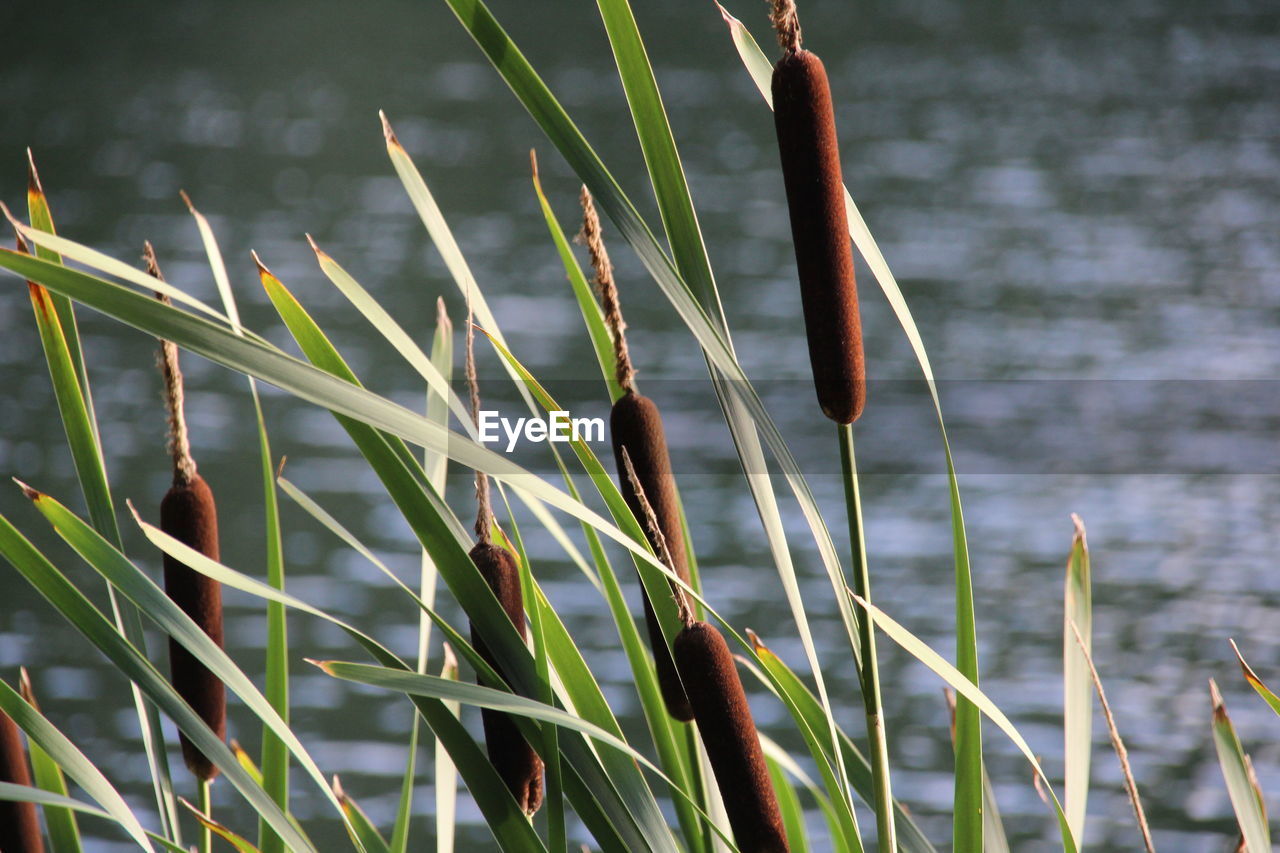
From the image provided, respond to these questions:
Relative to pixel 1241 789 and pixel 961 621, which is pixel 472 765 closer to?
pixel 961 621

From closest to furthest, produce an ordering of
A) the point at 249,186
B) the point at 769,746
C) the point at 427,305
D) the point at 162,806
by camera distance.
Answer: the point at 162,806 < the point at 769,746 < the point at 427,305 < the point at 249,186

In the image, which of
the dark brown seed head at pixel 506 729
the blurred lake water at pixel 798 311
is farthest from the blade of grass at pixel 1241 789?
the blurred lake water at pixel 798 311

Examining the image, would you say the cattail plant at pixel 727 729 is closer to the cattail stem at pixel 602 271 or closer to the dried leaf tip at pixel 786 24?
the cattail stem at pixel 602 271

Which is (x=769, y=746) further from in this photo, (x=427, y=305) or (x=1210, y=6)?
(x=1210, y=6)

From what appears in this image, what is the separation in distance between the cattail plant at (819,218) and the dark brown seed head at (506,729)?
15cm

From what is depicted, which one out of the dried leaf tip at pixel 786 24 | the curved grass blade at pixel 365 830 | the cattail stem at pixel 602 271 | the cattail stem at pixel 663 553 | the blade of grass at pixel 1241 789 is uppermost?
the dried leaf tip at pixel 786 24

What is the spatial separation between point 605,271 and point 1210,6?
7206 mm

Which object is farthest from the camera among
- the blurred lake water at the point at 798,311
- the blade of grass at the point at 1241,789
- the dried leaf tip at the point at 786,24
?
the blurred lake water at the point at 798,311

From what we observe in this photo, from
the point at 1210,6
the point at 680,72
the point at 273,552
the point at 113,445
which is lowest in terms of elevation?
the point at 113,445

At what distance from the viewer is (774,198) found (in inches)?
191

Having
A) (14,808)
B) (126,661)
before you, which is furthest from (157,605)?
(14,808)

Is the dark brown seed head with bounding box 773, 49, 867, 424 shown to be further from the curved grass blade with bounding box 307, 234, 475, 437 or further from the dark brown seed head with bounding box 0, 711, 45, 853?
the dark brown seed head with bounding box 0, 711, 45, 853

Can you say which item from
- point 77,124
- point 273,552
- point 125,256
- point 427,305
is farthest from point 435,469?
point 77,124

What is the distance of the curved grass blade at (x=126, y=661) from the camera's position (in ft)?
1.34
